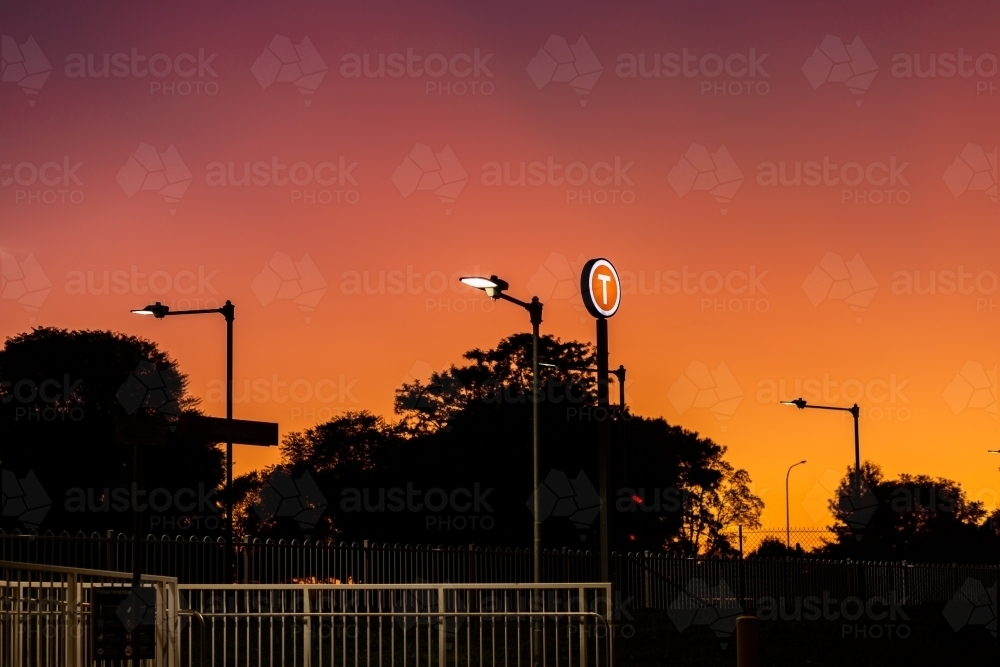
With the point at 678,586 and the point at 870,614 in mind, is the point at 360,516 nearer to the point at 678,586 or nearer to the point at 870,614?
the point at 678,586

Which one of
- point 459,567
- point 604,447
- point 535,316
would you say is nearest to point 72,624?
point 604,447

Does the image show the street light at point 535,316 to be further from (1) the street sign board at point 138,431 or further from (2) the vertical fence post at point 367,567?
(1) the street sign board at point 138,431

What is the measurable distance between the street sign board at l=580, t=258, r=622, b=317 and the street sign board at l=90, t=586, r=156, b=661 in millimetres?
6575

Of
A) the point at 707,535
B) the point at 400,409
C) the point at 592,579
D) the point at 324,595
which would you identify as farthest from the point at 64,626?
the point at 707,535

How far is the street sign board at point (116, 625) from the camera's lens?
11547mm

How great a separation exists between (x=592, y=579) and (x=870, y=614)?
7530 mm

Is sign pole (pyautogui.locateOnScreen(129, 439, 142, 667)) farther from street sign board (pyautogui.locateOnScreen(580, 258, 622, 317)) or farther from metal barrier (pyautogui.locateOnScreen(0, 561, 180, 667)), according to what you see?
street sign board (pyautogui.locateOnScreen(580, 258, 622, 317))

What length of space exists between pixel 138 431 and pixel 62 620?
2984mm

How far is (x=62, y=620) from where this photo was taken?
13.2 metres

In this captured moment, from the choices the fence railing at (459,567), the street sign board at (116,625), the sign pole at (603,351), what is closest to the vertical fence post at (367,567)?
the fence railing at (459,567)

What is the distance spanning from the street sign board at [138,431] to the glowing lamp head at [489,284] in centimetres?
1107

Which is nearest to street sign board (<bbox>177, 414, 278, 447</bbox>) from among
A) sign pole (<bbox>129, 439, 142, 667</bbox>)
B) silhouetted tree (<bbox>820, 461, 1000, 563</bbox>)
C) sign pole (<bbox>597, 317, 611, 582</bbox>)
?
sign pole (<bbox>129, 439, 142, 667</bbox>)

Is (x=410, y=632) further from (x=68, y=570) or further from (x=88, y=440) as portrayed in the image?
(x=88, y=440)

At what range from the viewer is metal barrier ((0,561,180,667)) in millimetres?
12695
